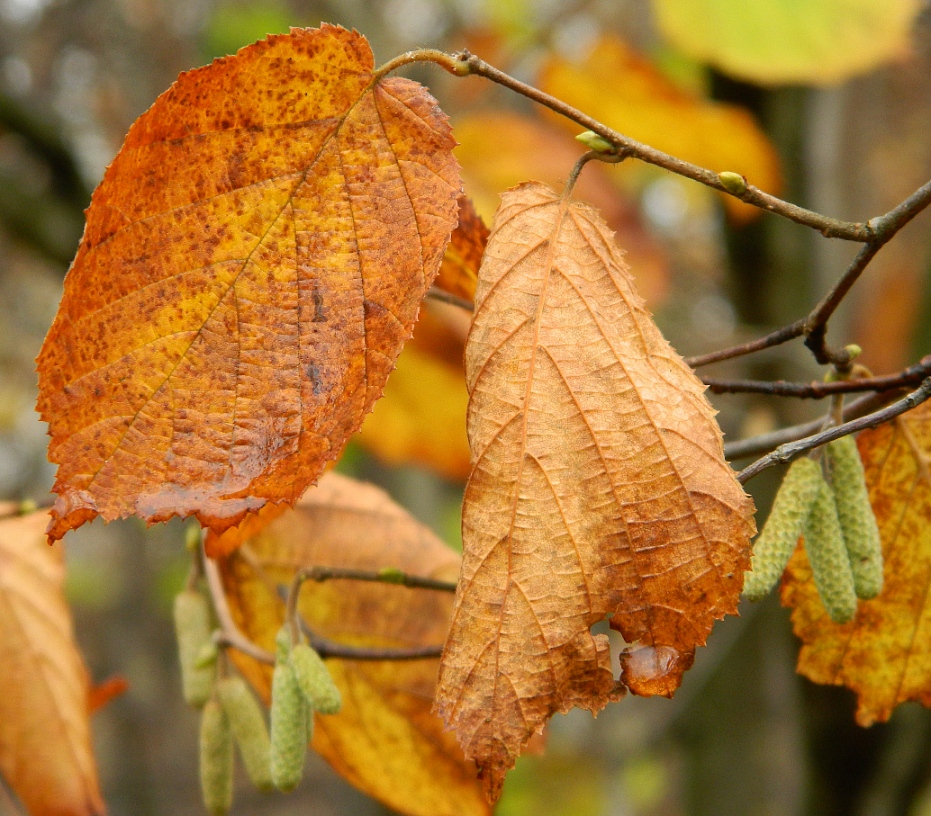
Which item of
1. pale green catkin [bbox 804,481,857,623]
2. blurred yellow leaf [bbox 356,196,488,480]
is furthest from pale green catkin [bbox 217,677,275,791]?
blurred yellow leaf [bbox 356,196,488,480]

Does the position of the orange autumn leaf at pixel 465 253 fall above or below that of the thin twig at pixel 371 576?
above

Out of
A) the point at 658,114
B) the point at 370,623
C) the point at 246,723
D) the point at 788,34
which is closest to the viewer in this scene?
the point at 246,723

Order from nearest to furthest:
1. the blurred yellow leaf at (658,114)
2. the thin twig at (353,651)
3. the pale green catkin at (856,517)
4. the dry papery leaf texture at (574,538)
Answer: the dry papery leaf texture at (574,538)
the pale green catkin at (856,517)
the thin twig at (353,651)
the blurred yellow leaf at (658,114)

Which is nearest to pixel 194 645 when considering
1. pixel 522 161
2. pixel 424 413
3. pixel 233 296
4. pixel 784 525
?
pixel 233 296

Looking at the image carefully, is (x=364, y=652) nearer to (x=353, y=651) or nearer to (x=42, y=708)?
(x=353, y=651)

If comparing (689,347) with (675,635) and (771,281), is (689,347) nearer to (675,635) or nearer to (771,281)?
(771,281)

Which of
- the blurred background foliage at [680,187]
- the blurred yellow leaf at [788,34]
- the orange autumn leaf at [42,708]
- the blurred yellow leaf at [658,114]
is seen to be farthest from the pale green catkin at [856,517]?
the blurred yellow leaf at [658,114]

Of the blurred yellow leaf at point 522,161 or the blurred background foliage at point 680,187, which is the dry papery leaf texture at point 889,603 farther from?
the blurred yellow leaf at point 522,161
